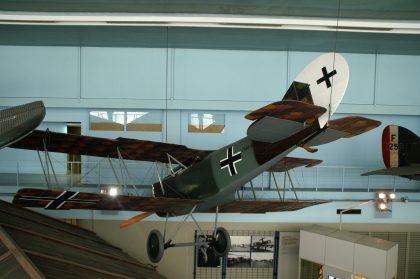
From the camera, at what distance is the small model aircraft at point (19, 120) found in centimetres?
353

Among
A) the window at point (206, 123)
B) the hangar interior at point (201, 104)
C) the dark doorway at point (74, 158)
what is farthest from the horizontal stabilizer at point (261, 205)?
the dark doorway at point (74, 158)

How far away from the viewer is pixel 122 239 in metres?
9.46

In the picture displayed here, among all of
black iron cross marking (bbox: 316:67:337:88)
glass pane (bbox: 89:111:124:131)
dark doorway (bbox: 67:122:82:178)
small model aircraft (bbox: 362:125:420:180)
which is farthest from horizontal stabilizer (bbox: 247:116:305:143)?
dark doorway (bbox: 67:122:82:178)

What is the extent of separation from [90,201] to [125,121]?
503 centimetres

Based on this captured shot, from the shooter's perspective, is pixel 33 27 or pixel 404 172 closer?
pixel 33 27

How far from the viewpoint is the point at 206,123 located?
9.40 meters

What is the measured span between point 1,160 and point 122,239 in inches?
136

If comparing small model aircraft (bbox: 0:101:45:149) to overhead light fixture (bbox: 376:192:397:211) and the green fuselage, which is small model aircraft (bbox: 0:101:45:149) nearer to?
the green fuselage

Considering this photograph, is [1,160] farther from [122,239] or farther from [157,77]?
[157,77]

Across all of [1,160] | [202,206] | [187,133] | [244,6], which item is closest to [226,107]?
[187,133]

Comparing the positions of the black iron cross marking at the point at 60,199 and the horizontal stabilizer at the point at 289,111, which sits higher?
the horizontal stabilizer at the point at 289,111

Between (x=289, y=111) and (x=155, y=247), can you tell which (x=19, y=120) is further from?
(x=289, y=111)

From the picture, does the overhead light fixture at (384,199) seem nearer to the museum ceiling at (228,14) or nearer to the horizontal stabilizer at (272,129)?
the museum ceiling at (228,14)

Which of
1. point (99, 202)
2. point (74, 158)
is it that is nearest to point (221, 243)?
point (99, 202)
